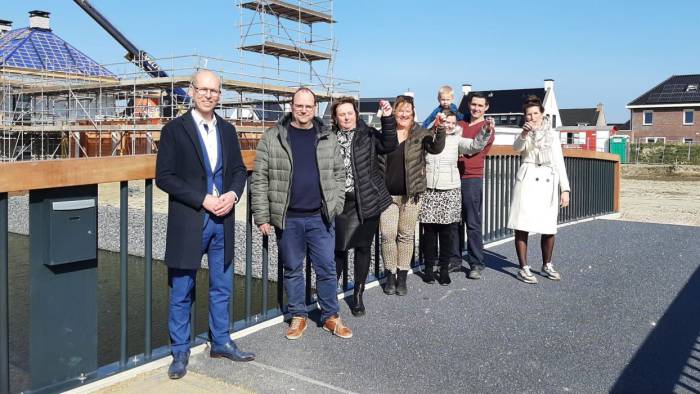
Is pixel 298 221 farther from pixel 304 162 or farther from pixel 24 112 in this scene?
pixel 24 112

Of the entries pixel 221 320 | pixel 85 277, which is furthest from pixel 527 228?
pixel 85 277

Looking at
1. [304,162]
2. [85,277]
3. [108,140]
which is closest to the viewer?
[85,277]

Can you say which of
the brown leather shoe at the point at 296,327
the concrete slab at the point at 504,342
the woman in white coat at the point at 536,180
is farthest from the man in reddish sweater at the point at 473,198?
the brown leather shoe at the point at 296,327

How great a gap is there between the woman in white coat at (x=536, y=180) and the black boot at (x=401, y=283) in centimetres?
121

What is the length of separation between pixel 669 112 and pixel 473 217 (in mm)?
55724

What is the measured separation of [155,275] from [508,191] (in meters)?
9.09

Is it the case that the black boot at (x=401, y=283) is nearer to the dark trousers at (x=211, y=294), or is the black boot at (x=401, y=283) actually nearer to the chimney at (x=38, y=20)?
the dark trousers at (x=211, y=294)

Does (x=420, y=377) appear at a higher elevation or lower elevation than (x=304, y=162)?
lower

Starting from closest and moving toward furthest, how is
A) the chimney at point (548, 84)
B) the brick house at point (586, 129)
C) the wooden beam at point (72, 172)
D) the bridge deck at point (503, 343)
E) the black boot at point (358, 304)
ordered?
1. the wooden beam at point (72, 172)
2. the bridge deck at point (503, 343)
3. the black boot at point (358, 304)
4. the brick house at point (586, 129)
5. the chimney at point (548, 84)

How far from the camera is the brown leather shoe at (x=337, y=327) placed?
3979mm

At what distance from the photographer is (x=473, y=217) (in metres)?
5.78

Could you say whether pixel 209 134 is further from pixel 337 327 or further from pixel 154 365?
pixel 337 327

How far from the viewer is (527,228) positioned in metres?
5.48

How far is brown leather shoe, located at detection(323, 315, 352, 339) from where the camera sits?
398 centimetres
